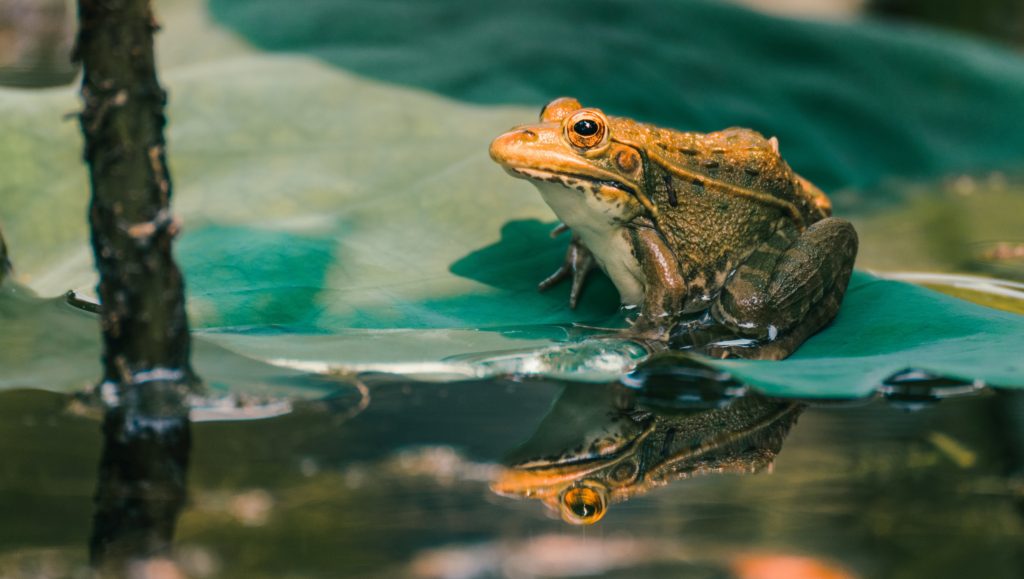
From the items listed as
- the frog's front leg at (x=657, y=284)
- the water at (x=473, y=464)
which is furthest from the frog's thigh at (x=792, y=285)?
the water at (x=473, y=464)

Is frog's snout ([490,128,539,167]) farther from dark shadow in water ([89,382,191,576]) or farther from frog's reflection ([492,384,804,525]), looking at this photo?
dark shadow in water ([89,382,191,576])

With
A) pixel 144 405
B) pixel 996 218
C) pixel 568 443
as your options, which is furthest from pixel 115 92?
pixel 996 218

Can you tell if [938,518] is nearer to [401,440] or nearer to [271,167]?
[401,440]

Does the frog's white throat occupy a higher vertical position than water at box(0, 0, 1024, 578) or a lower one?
higher

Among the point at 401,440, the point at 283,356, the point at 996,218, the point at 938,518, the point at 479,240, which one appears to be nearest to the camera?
the point at 938,518

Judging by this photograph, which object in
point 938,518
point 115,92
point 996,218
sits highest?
point 996,218

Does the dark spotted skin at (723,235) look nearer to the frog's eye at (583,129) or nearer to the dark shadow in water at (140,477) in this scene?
the frog's eye at (583,129)

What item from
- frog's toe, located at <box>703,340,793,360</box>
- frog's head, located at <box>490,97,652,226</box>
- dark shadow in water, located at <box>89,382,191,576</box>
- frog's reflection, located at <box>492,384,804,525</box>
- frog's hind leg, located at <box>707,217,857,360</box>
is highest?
frog's head, located at <box>490,97,652,226</box>

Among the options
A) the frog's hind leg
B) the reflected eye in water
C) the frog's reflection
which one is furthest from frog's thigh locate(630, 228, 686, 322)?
the reflected eye in water
